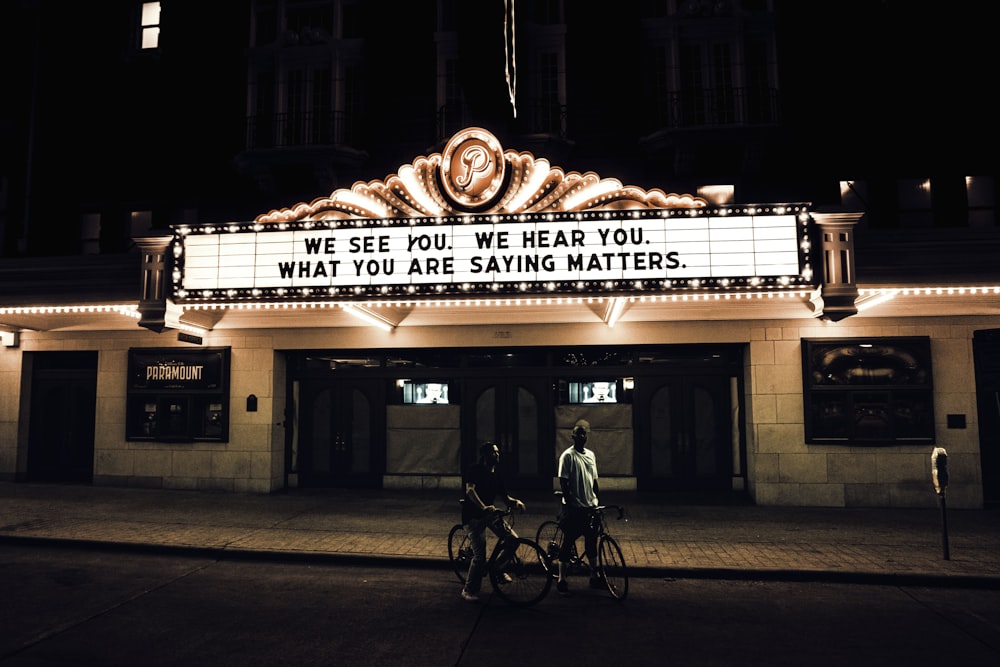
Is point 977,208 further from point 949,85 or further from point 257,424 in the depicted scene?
point 257,424

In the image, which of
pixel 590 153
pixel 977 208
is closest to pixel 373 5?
pixel 590 153

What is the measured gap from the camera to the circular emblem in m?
9.28

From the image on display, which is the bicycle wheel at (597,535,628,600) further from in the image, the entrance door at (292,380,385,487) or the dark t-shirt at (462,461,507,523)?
the entrance door at (292,380,385,487)

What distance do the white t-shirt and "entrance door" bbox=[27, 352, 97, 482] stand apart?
1211 centimetres

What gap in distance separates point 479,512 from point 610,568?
5.48 feet

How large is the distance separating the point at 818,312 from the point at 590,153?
608 centimetres

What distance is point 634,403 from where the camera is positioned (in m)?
12.5

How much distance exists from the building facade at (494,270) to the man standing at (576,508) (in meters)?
2.98

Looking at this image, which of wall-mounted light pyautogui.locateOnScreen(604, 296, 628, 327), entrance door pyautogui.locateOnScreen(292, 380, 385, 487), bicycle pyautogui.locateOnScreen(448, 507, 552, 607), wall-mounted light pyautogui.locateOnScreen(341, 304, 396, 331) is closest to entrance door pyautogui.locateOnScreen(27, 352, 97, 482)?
entrance door pyautogui.locateOnScreen(292, 380, 385, 487)

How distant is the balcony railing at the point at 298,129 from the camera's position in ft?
44.7

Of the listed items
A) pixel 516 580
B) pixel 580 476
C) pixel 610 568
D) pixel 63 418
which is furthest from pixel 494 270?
pixel 63 418

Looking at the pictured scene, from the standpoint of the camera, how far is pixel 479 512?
6504mm

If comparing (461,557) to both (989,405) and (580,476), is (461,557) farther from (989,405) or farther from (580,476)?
(989,405)

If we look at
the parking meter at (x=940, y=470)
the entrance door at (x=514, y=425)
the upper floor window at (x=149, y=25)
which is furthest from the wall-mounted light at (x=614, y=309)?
the upper floor window at (x=149, y=25)
